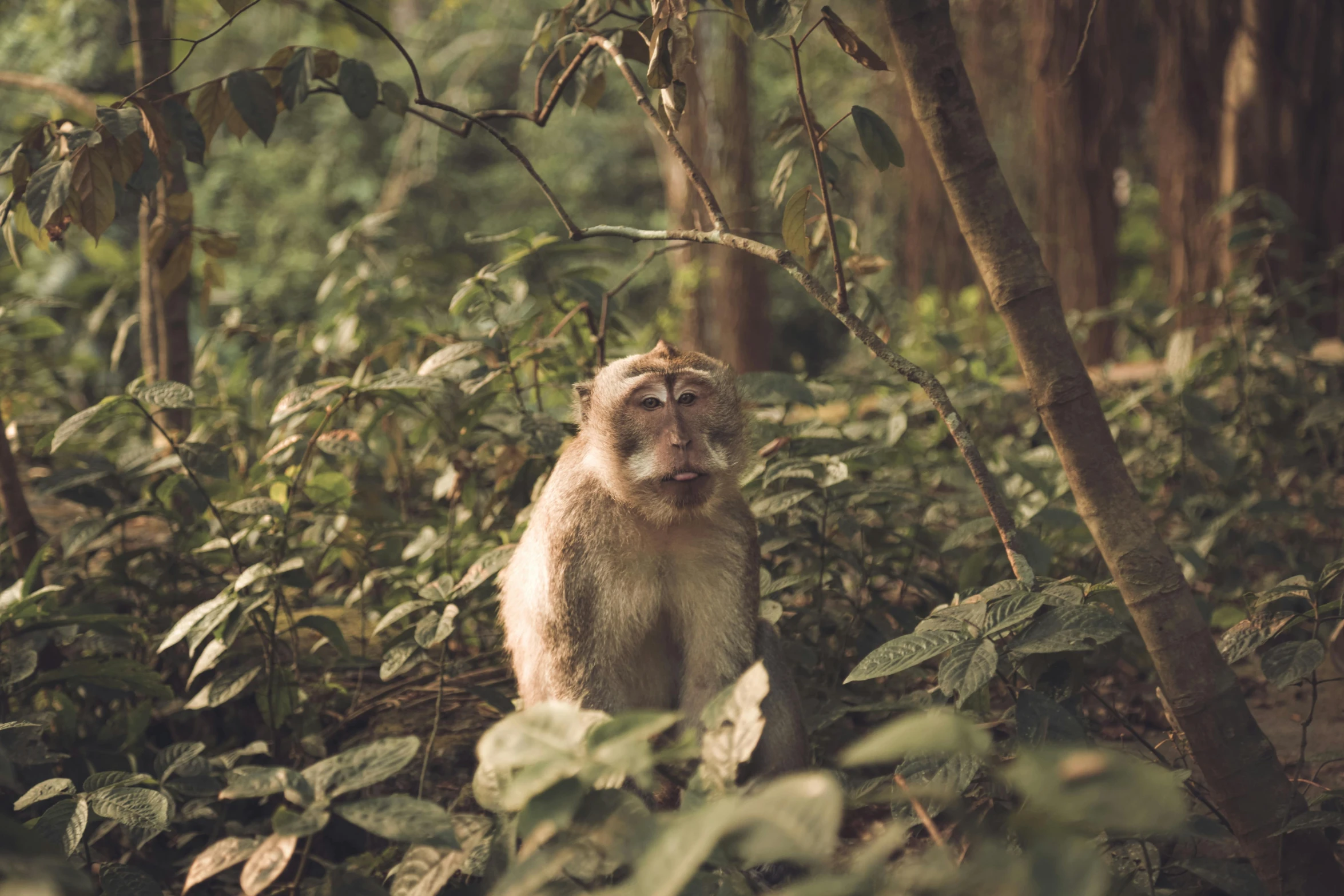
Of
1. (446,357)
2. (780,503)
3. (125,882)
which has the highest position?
(446,357)

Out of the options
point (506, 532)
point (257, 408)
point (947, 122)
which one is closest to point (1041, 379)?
point (947, 122)

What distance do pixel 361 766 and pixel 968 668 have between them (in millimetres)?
996

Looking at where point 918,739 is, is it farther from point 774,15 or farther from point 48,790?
point 48,790

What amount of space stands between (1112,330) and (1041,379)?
5.28 meters

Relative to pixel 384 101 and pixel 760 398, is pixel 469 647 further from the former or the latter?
pixel 384 101

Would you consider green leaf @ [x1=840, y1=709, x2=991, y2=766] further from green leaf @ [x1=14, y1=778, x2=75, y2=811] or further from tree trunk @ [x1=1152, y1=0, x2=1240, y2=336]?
tree trunk @ [x1=1152, y1=0, x2=1240, y2=336]

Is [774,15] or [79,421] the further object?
[79,421]

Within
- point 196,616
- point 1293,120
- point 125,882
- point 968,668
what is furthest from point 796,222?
point 1293,120

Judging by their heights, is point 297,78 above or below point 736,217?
below

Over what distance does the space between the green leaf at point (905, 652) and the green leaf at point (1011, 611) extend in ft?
0.18

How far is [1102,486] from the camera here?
208 centimetres

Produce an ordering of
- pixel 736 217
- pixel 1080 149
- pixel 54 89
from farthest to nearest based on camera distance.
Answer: pixel 736 217 < pixel 1080 149 < pixel 54 89

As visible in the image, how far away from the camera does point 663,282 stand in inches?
599

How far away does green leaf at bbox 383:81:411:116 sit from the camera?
9.72 feet
